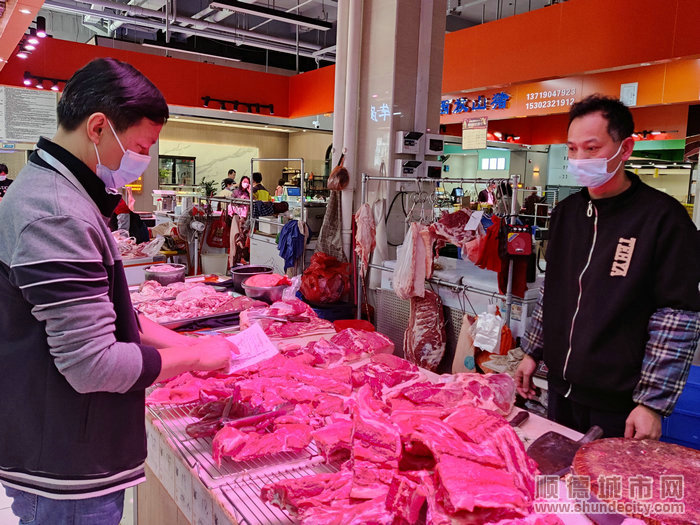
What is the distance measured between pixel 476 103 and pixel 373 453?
8690mm

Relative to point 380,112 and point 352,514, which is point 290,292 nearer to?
point 380,112

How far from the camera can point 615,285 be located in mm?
2029

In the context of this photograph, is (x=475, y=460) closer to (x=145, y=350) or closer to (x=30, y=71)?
(x=145, y=350)

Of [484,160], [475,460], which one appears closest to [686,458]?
[475,460]

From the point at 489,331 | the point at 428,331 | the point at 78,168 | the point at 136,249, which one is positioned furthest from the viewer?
the point at 136,249

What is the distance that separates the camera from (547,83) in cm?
855

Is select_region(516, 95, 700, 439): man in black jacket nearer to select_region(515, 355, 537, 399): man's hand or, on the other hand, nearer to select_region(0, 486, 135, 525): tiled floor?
select_region(515, 355, 537, 399): man's hand

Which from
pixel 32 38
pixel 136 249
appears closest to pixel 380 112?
pixel 136 249

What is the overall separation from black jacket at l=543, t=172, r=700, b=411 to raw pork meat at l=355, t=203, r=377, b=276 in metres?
2.90

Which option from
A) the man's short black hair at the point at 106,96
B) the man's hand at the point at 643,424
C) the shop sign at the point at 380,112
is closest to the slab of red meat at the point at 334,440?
the man's hand at the point at 643,424

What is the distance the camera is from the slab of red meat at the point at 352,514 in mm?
1403

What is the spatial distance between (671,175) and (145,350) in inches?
527

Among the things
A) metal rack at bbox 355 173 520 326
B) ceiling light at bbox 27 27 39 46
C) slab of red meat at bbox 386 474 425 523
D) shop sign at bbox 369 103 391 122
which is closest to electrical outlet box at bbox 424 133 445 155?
shop sign at bbox 369 103 391 122

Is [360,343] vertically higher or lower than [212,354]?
lower
